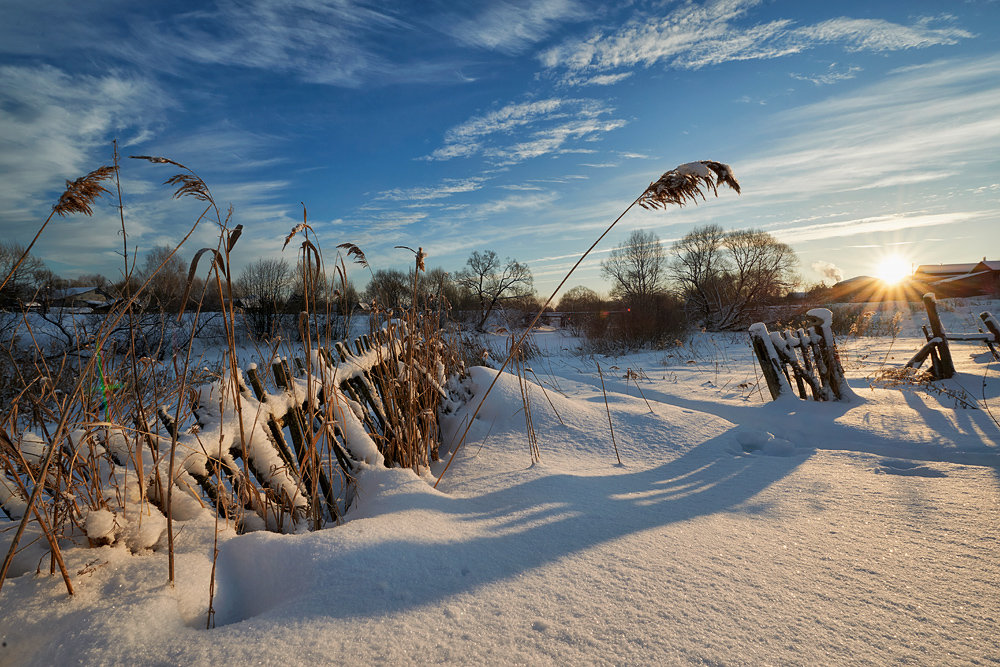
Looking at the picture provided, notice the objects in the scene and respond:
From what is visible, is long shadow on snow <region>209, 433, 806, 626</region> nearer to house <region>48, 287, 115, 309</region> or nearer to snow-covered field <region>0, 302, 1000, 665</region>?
snow-covered field <region>0, 302, 1000, 665</region>

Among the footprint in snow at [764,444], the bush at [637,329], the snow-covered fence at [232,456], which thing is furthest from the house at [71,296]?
the bush at [637,329]

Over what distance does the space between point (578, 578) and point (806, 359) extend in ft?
14.4

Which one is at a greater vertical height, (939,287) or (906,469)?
(906,469)

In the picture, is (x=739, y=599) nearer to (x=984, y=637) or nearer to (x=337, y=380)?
(x=984, y=637)

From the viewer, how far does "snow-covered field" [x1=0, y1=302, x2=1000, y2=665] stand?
1080mm

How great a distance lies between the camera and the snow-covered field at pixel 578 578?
1.08 meters

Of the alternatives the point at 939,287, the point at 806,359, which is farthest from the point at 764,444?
the point at 939,287

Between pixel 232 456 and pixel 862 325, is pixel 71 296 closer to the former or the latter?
pixel 232 456

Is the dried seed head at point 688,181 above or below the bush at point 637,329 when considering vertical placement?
above

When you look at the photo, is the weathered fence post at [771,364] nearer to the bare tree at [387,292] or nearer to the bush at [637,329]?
the bare tree at [387,292]

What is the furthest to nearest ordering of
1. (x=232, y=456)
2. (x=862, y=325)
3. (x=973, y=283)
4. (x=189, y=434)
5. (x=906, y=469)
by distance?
(x=973, y=283)
(x=862, y=325)
(x=906, y=469)
(x=232, y=456)
(x=189, y=434)

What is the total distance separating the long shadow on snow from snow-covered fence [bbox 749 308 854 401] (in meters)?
2.38

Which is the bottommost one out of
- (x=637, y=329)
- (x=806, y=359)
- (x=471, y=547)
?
(x=806, y=359)

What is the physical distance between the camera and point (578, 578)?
1423 millimetres
